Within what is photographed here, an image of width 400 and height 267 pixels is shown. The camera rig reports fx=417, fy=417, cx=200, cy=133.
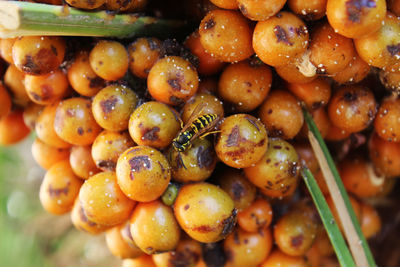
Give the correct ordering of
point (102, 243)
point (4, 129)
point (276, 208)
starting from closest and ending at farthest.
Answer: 1. point (276, 208)
2. point (4, 129)
3. point (102, 243)

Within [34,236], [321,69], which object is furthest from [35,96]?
[34,236]

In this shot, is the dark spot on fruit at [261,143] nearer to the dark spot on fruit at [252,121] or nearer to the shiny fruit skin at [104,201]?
the dark spot on fruit at [252,121]

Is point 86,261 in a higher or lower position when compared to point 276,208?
lower

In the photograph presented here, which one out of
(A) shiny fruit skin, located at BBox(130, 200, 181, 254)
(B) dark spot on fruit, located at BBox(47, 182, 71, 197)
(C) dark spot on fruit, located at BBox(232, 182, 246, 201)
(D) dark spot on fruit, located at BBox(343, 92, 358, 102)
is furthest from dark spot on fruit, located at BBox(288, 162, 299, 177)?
(B) dark spot on fruit, located at BBox(47, 182, 71, 197)

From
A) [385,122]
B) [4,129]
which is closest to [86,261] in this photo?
[4,129]

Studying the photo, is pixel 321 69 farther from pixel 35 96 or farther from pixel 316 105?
pixel 35 96

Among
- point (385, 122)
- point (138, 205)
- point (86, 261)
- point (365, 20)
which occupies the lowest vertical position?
point (86, 261)

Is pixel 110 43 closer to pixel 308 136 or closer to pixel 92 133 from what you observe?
pixel 92 133
